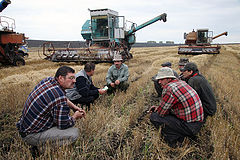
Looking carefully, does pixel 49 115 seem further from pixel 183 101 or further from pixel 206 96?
pixel 206 96

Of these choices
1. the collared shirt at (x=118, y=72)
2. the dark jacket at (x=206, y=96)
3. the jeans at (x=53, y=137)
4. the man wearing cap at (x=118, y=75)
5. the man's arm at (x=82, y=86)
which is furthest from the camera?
the collared shirt at (x=118, y=72)

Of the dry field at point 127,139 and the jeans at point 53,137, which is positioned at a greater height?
the jeans at point 53,137

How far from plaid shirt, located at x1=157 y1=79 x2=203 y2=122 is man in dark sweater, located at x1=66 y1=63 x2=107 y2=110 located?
1798 millimetres

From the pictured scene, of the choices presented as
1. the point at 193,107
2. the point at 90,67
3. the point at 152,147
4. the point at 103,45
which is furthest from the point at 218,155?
the point at 103,45

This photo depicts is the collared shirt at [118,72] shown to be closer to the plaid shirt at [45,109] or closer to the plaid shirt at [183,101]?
the plaid shirt at [183,101]

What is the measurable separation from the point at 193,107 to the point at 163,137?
667 mm

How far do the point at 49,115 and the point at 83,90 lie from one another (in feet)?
5.10

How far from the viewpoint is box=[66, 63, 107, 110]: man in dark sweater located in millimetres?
3789

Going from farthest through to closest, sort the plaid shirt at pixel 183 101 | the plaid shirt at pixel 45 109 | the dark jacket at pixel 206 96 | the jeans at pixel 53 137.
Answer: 1. the dark jacket at pixel 206 96
2. the plaid shirt at pixel 183 101
3. the jeans at pixel 53 137
4. the plaid shirt at pixel 45 109

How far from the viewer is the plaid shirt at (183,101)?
2502mm

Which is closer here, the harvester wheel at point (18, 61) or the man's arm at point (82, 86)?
the man's arm at point (82, 86)

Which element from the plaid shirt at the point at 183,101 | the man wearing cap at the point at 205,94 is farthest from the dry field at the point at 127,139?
the plaid shirt at the point at 183,101

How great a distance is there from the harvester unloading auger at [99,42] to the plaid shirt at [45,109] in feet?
27.2

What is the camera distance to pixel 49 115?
2262 mm
